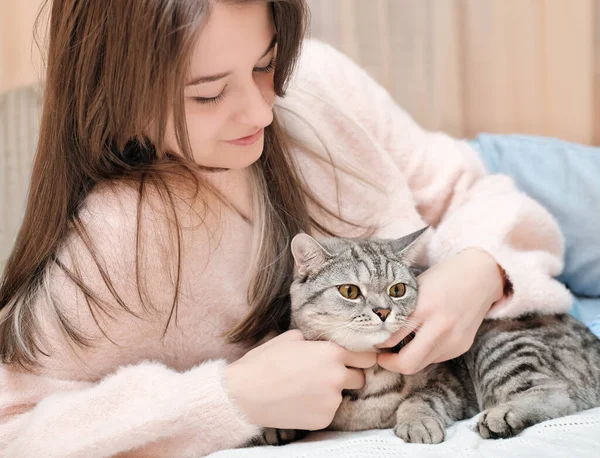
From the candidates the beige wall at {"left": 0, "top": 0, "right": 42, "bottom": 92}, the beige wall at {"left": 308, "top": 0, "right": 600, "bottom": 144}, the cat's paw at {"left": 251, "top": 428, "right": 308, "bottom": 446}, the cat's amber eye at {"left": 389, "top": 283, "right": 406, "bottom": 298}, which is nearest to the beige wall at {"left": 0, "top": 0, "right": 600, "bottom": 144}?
the beige wall at {"left": 308, "top": 0, "right": 600, "bottom": 144}

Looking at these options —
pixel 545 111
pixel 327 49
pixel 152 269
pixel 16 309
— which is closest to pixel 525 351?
pixel 152 269

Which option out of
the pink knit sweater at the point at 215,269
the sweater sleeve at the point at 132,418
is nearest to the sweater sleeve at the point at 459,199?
the pink knit sweater at the point at 215,269

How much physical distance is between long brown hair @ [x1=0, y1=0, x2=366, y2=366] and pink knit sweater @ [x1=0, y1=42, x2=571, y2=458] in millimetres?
32

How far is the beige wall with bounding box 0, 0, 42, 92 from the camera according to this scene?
198 cm

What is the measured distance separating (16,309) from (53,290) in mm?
77

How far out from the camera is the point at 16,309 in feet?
3.85

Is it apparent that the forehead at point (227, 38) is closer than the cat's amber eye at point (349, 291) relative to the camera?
Yes

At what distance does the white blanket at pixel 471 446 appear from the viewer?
3.20ft

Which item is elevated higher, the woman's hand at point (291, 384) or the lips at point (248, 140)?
the lips at point (248, 140)

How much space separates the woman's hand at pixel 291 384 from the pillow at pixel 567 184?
3.02 ft

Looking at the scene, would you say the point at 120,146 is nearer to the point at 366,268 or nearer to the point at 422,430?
the point at 366,268

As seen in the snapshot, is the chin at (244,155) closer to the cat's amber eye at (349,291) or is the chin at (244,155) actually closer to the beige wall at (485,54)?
the cat's amber eye at (349,291)

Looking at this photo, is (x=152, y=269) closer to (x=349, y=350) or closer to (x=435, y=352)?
(x=349, y=350)

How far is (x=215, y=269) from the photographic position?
130cm
